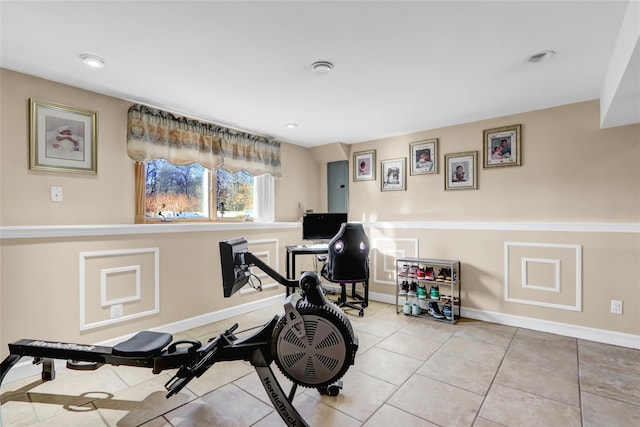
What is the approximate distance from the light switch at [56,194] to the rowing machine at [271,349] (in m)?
1.13

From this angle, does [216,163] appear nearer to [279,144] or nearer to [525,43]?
[279,144]

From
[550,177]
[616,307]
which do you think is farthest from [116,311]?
[616,307]

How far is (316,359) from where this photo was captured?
1.61 metres

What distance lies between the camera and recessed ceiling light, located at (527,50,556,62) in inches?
83.5

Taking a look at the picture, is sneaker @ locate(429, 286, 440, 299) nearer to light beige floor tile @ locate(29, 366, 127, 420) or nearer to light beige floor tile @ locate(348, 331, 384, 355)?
light beige floor tile @ locate(348, 331, 384, 355)

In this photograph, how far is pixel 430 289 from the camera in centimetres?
375

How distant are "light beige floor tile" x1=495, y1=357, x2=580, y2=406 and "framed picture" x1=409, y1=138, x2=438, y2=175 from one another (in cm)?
226

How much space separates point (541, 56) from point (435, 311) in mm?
2618

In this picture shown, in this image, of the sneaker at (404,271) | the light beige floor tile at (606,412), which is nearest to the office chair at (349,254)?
the sneaker at (404,271)

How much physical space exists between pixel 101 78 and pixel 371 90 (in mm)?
2179

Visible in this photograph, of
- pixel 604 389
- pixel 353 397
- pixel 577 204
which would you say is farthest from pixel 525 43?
pixel 353 397

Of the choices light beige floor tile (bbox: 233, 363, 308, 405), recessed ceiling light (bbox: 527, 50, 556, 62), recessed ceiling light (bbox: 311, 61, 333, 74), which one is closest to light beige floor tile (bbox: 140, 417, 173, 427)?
light beige floor tile (bbox: 233, 363, 308, 405)

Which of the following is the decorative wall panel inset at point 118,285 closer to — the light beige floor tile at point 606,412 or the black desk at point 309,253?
the black desk at point 309,253

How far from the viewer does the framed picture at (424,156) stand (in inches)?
154
